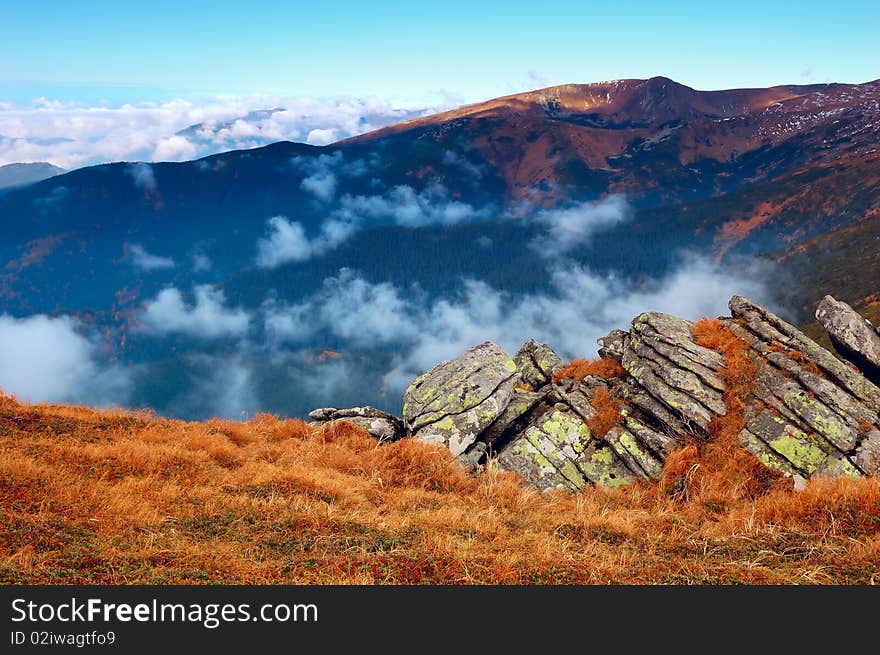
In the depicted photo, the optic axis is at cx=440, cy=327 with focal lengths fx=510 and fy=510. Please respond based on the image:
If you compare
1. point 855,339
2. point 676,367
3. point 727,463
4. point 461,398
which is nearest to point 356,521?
point 461,398

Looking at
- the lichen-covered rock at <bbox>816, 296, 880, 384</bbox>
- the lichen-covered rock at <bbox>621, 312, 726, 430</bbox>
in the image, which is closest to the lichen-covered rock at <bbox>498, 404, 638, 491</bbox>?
the lichen-covered rock at <bbox>621, 312, 726, 430</bbox>

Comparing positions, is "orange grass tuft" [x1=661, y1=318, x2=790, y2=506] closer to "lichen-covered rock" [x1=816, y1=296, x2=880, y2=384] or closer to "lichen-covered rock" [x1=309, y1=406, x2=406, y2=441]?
"lichen-covered rock" [x1=816, y1=296, x2=880, y2=384]

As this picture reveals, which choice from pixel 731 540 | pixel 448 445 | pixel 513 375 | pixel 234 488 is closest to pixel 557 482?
pixel 448 445

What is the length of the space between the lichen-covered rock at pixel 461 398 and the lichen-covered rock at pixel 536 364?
1.92 metres

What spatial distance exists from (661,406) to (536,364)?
6771 millimetres

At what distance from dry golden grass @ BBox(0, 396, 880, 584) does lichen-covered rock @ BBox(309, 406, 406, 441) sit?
278 centimetres

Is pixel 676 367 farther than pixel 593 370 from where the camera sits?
No

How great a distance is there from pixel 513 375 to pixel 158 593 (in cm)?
1555

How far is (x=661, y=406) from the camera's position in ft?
58.4

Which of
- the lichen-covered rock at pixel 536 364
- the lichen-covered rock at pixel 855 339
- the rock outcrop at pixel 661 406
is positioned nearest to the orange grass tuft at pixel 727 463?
the rock outcrop at pixel 661 406

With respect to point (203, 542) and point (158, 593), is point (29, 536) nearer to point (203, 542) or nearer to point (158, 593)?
point (203, 542)

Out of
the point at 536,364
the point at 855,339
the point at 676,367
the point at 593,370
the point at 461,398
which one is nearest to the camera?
the point at 676,367

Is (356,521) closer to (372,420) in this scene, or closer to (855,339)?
(372,420)

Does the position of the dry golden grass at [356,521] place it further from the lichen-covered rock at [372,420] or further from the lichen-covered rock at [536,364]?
the lichen-covered rock at [536,364]
